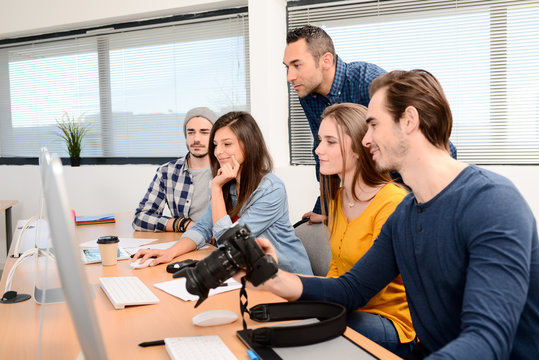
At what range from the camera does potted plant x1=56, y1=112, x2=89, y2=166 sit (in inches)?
170

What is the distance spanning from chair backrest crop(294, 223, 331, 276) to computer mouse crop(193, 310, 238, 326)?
846 millimetres

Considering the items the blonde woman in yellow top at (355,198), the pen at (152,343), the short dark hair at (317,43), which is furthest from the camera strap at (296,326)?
the short dark hair at (317,43)

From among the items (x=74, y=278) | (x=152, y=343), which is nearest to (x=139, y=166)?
(x=152, y=343)

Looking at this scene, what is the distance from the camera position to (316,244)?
2092 mm

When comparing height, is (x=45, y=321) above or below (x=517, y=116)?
below

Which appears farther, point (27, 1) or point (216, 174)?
point (27, 1)

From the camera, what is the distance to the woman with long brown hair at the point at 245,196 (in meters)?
1.98

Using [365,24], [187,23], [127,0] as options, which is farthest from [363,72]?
[127,0]

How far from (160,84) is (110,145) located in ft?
2.54

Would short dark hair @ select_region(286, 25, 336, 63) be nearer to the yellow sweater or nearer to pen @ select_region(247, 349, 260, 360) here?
the yellow sweater

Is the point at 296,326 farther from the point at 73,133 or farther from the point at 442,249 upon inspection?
the point at 73,133

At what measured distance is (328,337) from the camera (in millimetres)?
1043

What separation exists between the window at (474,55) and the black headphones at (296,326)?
8.10 feet

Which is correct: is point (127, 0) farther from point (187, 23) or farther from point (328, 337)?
point (328, 337)
